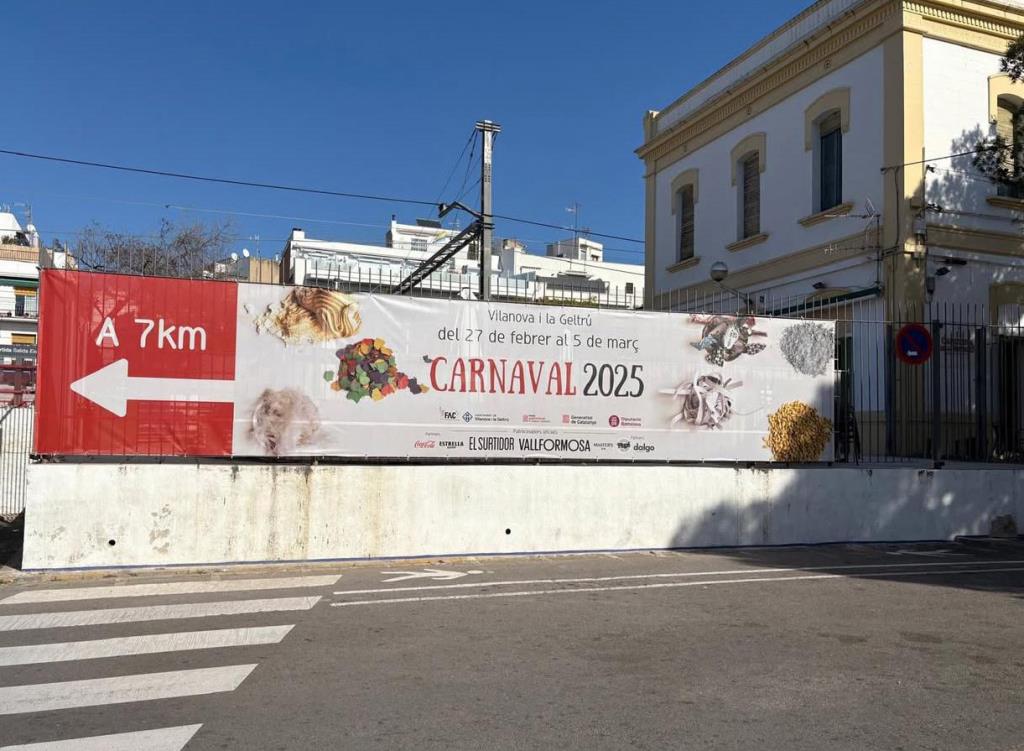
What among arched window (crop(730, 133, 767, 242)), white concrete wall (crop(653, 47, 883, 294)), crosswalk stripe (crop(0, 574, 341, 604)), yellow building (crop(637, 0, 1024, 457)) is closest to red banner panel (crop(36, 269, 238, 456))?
crosswalk stripe (crop(0, 574, 341, 604))

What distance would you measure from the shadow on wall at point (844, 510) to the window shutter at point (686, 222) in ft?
41.2

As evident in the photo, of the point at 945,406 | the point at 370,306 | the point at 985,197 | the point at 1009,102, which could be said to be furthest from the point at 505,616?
the point at 1009,102

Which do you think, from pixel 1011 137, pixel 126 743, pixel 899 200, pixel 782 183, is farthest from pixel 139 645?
pixel 1011 137

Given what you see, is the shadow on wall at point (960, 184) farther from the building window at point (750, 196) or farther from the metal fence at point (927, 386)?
the building window at point (750, 196)

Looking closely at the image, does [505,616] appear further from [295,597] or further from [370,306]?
[370,306]

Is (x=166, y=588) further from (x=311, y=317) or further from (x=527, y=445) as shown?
(x=527, y=445)

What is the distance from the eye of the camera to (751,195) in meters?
21.8

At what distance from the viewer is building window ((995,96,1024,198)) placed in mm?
17016

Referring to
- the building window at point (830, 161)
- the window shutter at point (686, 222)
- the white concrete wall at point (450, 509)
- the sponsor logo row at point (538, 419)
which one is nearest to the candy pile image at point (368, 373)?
the sponsor logo row at point (538, 419)

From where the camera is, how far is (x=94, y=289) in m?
9.73

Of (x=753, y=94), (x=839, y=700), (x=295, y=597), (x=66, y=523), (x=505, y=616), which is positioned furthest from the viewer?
(x=753, y=94)

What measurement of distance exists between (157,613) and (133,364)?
3.39 meters

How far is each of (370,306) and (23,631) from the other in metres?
5.14

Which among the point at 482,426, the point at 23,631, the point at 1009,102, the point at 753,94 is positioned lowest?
the point at 23,631
